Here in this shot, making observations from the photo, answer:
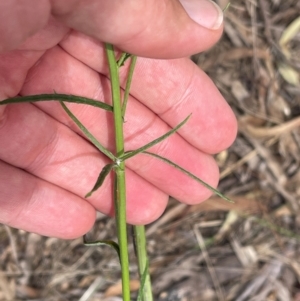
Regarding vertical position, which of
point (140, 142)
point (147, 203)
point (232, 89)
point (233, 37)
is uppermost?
point (233, 37)

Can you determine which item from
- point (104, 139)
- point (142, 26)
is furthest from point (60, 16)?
point (104, 139)

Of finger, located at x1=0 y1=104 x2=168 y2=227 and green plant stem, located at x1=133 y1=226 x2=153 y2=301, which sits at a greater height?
finger, located at x1=0 y1=104 x2=168 y2=227

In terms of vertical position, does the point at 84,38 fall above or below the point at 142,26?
above

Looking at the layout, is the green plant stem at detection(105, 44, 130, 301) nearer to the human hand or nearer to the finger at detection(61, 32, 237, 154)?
the human hand

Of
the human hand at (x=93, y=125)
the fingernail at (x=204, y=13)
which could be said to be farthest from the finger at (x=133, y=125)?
the fingernail at (x=204, y=13)

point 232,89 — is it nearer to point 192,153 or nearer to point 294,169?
point 294,169

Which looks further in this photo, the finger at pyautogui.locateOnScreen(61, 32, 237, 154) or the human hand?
the finger at pyautogui.locateOnScreen(61, 32, 237, 154)

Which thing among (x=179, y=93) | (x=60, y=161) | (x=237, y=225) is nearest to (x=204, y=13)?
(x=179, y=93)

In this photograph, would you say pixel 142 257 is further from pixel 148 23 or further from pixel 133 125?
pixel 148 23

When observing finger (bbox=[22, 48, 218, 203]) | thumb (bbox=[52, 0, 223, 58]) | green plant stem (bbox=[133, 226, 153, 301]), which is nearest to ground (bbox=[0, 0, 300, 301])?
finger (bbox=[22, 48, 218, 203])
